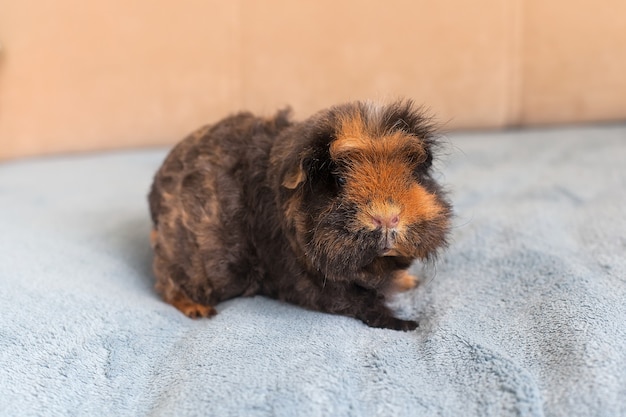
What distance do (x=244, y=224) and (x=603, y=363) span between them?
61cm

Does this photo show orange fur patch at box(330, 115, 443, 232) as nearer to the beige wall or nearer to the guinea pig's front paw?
the guinea pig's front paw

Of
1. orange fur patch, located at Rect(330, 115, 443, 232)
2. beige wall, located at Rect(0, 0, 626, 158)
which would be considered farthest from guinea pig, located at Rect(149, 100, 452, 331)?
beige wall, located at Rect(0, 0, 626, 158)

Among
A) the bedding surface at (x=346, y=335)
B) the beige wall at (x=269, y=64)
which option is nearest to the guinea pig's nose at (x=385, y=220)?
the bedding surface at (x=346, y=335)

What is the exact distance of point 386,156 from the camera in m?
0.82

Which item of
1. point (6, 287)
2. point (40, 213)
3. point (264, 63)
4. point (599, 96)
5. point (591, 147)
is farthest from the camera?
point (264, 63)

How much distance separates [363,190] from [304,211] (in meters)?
0.12

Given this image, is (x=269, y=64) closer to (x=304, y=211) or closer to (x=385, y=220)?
(x=304, y=211)

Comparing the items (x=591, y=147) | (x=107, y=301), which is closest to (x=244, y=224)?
(x=107, y=301)

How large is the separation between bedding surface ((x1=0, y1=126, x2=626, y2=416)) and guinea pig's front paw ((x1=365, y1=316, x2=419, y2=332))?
0.02 metres

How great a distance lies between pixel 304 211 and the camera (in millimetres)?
878

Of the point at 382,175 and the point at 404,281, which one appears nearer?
the point at 382,175

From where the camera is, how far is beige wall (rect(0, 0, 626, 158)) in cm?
200

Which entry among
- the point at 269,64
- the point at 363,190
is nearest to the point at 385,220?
the point at 363,190

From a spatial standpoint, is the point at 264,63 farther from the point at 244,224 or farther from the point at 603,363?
the point at 603,363
